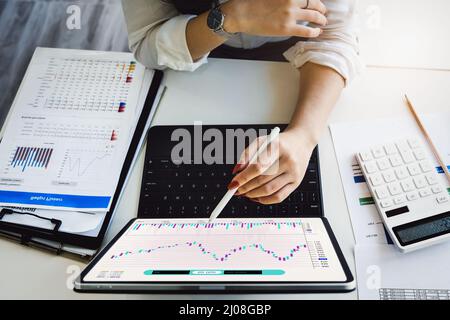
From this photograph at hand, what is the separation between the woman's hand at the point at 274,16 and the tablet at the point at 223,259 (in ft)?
1.17

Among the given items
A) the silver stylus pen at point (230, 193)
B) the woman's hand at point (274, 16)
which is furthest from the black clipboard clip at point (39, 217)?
the woman's hand at point (274, 16)

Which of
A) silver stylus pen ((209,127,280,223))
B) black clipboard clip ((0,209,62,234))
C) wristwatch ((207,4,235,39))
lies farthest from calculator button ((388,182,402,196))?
black clipboard clip ((0,209,62,234))

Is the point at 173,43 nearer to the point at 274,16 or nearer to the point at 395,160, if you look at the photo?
the point at 274,16

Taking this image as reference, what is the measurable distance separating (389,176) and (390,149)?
0.19 feet

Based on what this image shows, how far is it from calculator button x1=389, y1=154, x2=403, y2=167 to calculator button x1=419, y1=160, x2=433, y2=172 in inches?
1.3

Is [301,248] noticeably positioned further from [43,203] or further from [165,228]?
[43,203]

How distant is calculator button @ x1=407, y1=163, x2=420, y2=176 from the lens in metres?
0.65

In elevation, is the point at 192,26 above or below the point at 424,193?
above

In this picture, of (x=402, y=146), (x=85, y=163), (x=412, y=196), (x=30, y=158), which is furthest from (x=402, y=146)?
(x=30, y=158)

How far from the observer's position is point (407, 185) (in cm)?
64

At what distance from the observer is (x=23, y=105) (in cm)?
78

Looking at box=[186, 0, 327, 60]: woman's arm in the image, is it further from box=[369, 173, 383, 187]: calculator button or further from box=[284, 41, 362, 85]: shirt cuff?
box=[369, 173, 383, 187]: calculator button
